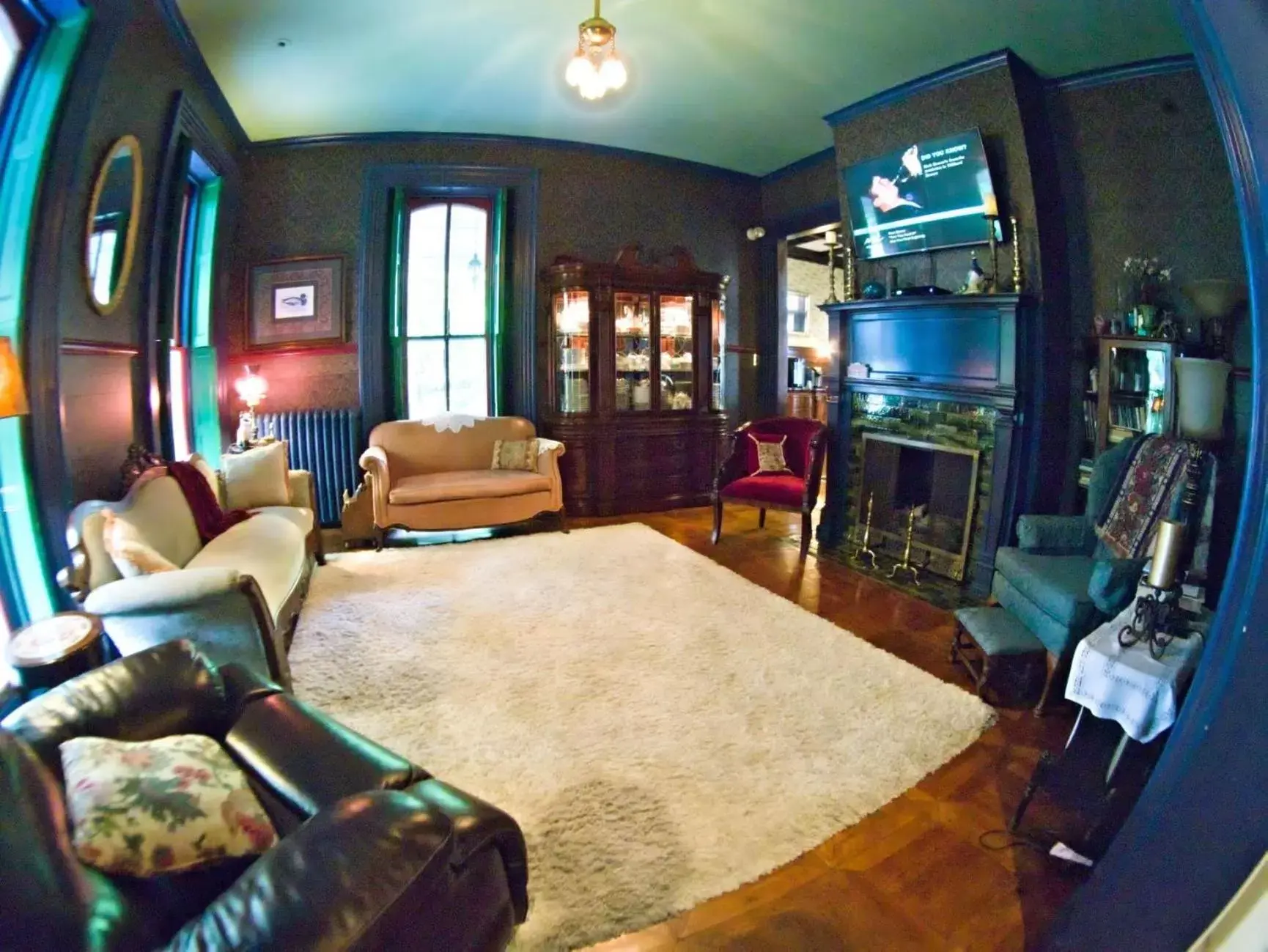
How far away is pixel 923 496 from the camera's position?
427 cm

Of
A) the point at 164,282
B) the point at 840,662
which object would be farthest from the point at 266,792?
→ the point at 164,282

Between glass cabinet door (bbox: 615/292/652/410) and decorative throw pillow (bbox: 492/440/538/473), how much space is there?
90cm

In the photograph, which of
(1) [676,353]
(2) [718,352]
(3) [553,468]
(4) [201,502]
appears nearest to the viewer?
(4) [201,502]

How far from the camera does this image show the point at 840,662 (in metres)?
2.77

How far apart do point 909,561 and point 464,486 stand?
3101 mm

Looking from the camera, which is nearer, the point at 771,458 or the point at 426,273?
the point at 771,458

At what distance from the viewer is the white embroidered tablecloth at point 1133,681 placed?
69.8 inches

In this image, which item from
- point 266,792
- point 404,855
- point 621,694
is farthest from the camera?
point 621,694

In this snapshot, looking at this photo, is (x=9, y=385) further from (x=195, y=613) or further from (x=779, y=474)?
(x=779, y=474)

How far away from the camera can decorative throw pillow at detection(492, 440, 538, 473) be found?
4895 millimetres

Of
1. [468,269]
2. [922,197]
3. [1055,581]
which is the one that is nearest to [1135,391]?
[1055,581]

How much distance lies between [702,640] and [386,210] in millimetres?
4340

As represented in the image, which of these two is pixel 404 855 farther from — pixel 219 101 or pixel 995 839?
pixel 219 101

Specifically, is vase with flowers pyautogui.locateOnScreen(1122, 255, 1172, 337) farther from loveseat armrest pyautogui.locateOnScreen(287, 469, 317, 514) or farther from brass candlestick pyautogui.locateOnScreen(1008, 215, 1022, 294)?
loveseat armrest pyautogui.locateOnScreen(287, 469, 317, 514)
